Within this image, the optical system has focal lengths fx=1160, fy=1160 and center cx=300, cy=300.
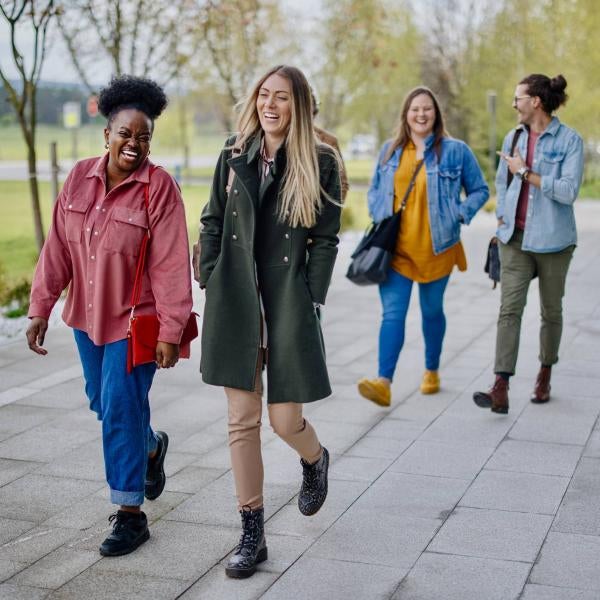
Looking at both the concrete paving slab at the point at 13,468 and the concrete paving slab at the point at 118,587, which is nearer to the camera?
the concrete paving slab at the point at 118,587

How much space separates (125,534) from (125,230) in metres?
1.17

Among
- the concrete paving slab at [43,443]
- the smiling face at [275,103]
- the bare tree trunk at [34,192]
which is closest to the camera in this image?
the smiling face at [275,103]

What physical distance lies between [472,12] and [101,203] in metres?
32.0

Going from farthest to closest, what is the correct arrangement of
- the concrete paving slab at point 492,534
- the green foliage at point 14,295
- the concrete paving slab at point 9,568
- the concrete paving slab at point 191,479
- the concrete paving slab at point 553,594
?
1. the green foliage at point 14,295
2. the concrete paving slab at point 191,479
3. the concrete paving slab at point 492,534
4. the concrete paving slab at point 9,568
5. the concrete paving slab at point 553,594

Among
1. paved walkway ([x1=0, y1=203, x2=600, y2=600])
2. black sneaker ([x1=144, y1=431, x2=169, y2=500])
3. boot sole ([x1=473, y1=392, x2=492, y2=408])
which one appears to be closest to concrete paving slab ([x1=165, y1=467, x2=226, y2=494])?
paved walkway ([x1=0, y1=203, x2=600, y2=600])

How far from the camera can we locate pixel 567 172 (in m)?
6.48

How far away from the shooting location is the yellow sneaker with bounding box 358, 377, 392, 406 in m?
6.66

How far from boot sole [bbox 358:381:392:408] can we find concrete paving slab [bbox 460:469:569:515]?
1.23 meters

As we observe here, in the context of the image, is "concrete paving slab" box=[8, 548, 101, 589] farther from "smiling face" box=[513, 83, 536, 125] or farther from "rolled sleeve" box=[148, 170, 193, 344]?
"smiling face" box=[513, 83, 536, 125]

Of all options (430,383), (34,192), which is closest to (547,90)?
(430,383)

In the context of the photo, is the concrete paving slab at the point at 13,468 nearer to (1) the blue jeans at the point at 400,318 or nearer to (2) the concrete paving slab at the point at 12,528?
(2) the concrete paving slab at the point at 12,528

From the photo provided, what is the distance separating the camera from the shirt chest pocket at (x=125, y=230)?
4406 millimetres

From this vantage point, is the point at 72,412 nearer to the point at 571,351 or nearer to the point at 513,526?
the point at 513,526

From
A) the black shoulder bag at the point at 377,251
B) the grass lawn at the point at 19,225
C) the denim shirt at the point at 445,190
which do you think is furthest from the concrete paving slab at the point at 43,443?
the grass lawn at the point at 19,225
